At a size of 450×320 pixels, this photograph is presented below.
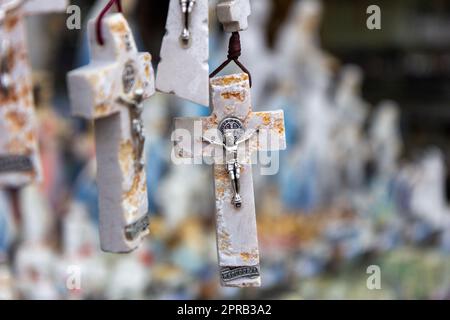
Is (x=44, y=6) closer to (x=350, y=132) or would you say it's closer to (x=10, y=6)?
(x=10, y=6)

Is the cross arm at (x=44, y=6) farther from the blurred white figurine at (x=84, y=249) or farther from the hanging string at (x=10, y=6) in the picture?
the blurred white figurine at (x=84, y=249)

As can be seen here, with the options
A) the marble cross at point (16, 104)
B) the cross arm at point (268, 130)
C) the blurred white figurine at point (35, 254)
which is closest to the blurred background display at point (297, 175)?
the blurred white figurine at point (35, 254)

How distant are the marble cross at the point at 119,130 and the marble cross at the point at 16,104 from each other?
15 cm

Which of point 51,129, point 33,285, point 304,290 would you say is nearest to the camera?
point 33,285

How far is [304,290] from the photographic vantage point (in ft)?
8.60

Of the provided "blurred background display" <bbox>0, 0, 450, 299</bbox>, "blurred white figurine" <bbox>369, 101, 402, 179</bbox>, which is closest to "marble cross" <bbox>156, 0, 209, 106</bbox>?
"blurred background display" <bbox>0, 0, 450, 299</bbox>

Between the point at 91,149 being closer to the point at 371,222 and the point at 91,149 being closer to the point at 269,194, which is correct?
the point at 269,194

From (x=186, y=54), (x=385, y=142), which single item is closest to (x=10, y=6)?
Result: (x=186, y=54)

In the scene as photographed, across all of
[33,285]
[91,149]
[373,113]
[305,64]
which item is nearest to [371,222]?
[373,113]

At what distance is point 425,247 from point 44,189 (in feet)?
4.44

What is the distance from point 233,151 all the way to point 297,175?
1.66 meters

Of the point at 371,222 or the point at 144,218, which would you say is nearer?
the point at 144,218

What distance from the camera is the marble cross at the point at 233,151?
1.10 metres

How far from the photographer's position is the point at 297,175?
9.02 ft
